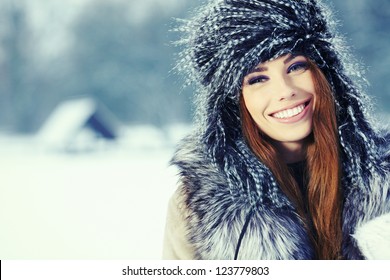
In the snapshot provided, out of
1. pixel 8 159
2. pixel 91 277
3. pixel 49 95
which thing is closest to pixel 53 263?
pixel 91 277

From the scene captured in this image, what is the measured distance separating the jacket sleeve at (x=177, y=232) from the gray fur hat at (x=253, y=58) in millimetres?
157

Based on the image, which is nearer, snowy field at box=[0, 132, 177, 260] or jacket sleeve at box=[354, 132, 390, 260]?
jacket sleeve at box=[354, 132, 390, 260]

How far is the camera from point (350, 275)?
57.9 inches

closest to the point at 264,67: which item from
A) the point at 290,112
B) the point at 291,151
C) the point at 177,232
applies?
the point at 290,112

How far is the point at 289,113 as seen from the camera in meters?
1.42

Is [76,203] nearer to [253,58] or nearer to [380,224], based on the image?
[253,58]

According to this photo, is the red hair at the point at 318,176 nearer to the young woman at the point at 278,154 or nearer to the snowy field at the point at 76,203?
the young woman at the point at 278,154

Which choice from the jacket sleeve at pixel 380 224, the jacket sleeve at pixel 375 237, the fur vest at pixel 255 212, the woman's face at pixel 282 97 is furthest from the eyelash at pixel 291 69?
the jacket sleeve at pixel 375 237

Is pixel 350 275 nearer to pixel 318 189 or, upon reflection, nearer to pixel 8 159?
pixel 318 189

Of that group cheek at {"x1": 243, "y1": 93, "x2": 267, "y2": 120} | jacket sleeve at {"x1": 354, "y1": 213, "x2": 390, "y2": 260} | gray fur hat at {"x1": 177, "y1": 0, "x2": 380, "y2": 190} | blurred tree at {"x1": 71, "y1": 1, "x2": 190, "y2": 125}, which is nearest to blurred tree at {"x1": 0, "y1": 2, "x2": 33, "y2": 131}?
blurred tree at {"x1": 71, "y1": 1, "x2": 190, "y2": 125}

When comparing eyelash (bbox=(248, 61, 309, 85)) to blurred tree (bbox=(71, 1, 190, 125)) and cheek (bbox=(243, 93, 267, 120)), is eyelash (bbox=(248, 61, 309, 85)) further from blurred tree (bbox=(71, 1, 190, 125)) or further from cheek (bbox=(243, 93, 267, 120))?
blurred tree (bbox=(71, 1, 190, 125))

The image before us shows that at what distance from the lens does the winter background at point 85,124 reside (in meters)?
1.52

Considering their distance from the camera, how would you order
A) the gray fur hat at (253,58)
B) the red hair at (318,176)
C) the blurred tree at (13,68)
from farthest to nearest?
the blurred tree at (13,68), the red hair at (318,176), the gray fur hat at (253,58)

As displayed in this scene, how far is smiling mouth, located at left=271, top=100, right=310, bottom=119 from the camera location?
141cm
